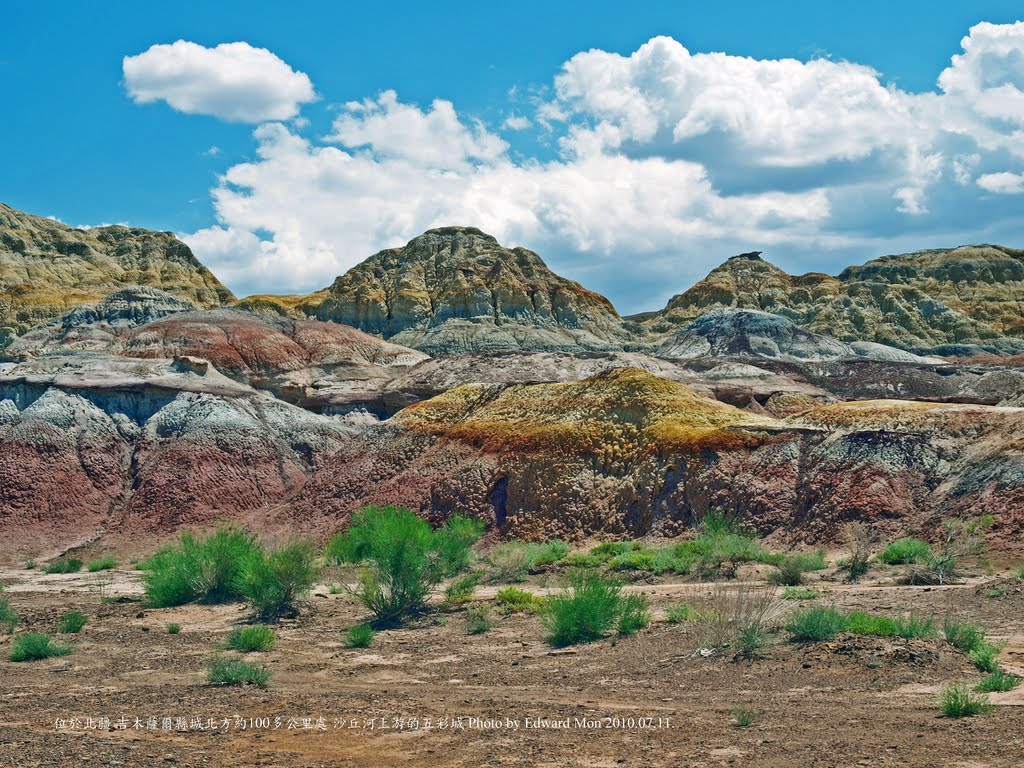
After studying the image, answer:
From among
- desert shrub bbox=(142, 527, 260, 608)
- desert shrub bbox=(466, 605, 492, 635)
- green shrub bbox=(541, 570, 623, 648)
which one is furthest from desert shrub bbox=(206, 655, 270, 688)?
desert shrub bbox=(142, 527, 260, 608)

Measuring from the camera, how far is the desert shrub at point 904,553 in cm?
2558

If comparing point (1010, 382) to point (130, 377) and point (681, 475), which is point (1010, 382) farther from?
point (130, 377)

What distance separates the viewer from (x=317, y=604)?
83.8ft

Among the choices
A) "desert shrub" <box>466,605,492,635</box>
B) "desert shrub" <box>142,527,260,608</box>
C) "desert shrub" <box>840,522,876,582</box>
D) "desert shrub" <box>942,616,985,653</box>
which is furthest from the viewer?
"desert shrub" <box>142,527,260,608</box>

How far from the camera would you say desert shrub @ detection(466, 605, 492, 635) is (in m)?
20.9

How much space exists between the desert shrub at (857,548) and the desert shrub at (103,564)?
81.4 feet

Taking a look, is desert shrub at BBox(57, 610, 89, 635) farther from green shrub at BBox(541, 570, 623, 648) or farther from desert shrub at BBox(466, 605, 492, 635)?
green shrub at BBox(541, 570, 623, 648)

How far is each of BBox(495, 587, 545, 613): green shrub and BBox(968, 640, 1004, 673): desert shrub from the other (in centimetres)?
914

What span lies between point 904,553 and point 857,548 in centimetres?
105

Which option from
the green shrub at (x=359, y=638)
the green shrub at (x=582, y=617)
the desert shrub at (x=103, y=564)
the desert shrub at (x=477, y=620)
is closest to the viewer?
the green shrub at (x=582, y=617)

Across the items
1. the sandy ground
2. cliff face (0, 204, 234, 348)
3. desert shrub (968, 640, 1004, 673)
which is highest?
cliff face (0, 204, 234, 348)

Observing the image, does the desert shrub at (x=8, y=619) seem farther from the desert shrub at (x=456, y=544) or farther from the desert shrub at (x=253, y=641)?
the desert shrub at (x=456, y=544)

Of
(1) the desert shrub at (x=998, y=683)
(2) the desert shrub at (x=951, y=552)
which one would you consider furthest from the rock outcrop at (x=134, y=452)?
(1) the desert shrub at (x=998, y=683)

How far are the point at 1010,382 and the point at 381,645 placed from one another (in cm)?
5613
